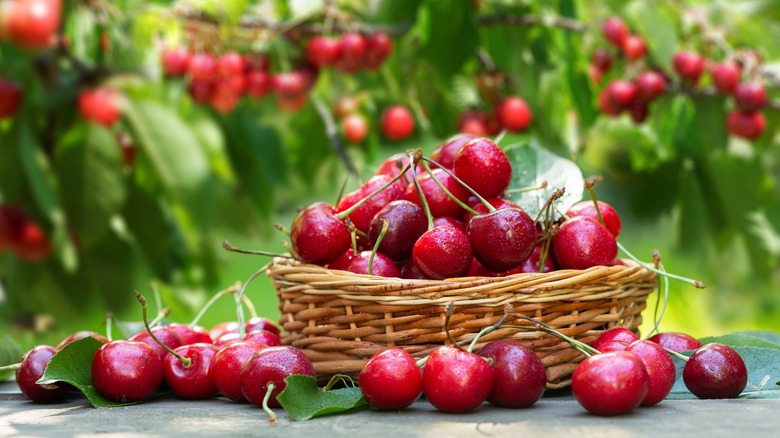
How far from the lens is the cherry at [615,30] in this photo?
2768 millimetres

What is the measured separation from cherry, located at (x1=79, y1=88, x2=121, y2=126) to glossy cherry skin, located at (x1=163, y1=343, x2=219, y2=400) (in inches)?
48.3

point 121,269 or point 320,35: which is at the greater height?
→ point 320,35

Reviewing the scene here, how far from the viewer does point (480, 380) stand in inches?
41.3

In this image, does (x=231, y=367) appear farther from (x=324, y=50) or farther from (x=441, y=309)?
(x=324, y=50)

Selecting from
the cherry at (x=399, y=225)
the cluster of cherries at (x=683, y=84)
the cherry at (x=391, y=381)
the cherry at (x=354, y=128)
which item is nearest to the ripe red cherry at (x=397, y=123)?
the cherry at (x=354, y=128)

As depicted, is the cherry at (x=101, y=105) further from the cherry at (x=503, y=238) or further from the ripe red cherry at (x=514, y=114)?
the cherry at (x=503, y=238)

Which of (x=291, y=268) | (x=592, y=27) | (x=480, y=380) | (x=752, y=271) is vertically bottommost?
(x=752, y=271)

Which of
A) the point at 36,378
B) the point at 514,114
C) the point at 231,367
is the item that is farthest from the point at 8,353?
the point at 514,114

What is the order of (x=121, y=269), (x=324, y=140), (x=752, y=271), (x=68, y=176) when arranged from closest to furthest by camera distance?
(x=68, y=176), (x=121, y=269), (x=324, y=140), (x=752, y=271)

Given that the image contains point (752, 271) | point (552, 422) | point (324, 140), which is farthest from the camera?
point (752, 271)

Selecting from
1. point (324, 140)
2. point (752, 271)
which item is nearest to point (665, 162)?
point (752, 271)

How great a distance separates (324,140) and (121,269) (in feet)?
2.24

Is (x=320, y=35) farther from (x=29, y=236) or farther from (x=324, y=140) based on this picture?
(x=29, y=236)

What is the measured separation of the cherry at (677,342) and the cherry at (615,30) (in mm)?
1651
